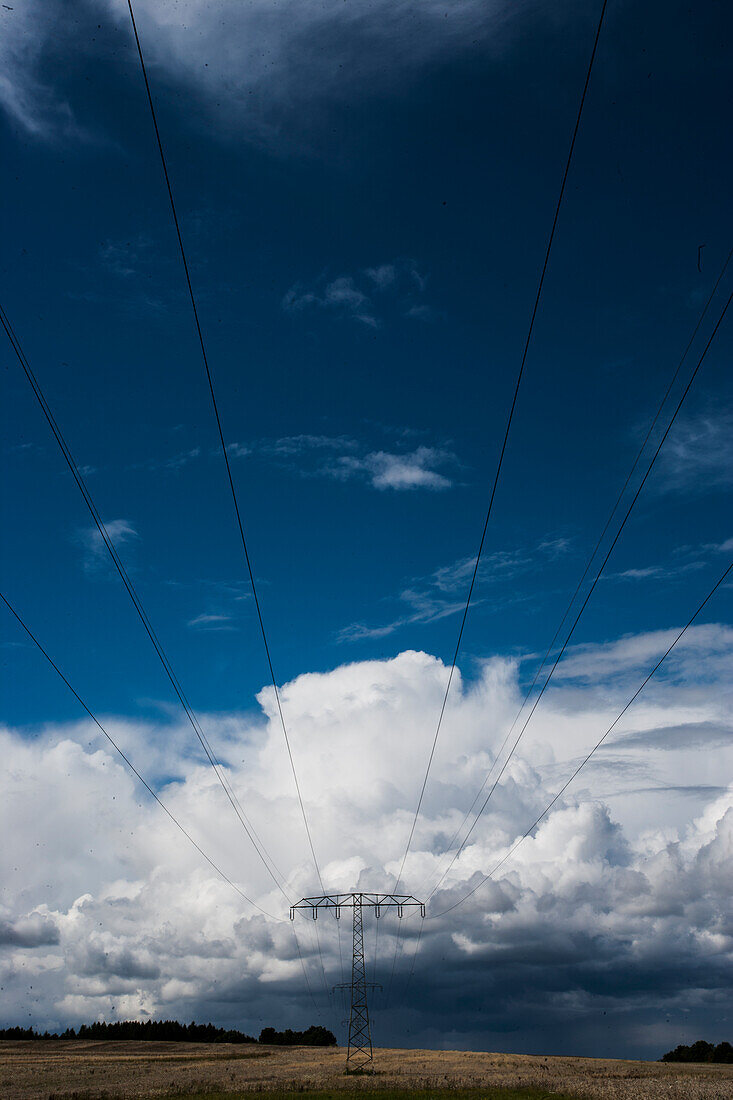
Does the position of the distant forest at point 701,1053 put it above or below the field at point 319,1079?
below

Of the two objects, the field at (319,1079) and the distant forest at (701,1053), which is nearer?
the field at (319,1079)

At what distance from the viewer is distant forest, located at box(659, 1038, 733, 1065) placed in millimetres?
153250

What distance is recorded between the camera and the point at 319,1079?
230ft

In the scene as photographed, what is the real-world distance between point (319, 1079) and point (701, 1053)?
123719 mm

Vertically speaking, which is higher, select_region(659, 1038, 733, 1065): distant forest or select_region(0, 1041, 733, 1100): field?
select_region(0, 1041, 733, 1100): field

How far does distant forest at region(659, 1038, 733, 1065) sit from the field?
238 ft

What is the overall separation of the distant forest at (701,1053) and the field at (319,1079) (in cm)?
7256

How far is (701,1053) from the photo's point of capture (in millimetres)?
158000

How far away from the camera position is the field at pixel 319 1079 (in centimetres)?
5522

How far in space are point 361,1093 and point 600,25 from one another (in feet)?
207

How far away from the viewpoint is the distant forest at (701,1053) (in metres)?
153

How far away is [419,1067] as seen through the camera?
85750mm

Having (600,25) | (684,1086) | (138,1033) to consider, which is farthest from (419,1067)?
(138,1033)

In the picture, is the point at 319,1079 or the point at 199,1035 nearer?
the point at 319,1079
